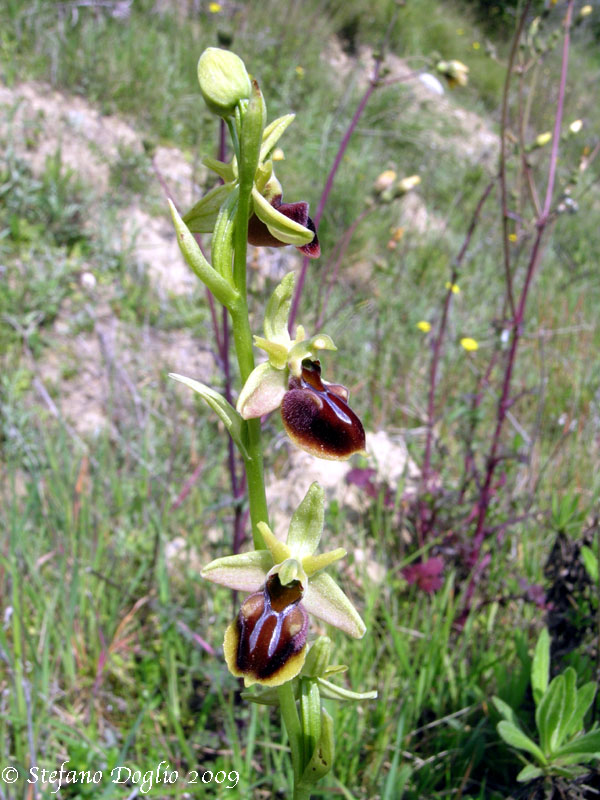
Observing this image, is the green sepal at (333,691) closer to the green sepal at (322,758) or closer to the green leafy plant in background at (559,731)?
the green sepal at (322,758)

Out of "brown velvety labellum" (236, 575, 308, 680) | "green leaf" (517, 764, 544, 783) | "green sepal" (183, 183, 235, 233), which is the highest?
"green sepal" (183, 183, 235, 233)

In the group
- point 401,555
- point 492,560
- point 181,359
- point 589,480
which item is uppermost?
point 589,480

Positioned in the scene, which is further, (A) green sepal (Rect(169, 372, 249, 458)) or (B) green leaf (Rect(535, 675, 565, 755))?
(B) green leaf (Rect(535, 675, 565, 755))

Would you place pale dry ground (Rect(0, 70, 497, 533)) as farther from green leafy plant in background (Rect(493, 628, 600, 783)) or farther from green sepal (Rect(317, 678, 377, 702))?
green sepal (Rect(317, 678, 377, 702))

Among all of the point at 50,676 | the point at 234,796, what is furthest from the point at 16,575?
the point at 234,796

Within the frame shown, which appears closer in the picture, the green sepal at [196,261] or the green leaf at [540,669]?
the green sepal at [196,261]

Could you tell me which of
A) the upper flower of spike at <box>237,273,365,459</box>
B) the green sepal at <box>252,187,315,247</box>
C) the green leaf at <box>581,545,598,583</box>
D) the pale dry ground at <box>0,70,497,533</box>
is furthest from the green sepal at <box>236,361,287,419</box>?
the pale dry ground at <box>0,70,497,533</box>

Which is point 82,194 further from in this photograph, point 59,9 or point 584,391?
point 584,391

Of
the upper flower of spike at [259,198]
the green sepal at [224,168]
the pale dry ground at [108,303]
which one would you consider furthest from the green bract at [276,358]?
the pale dry ground at [108,303]
